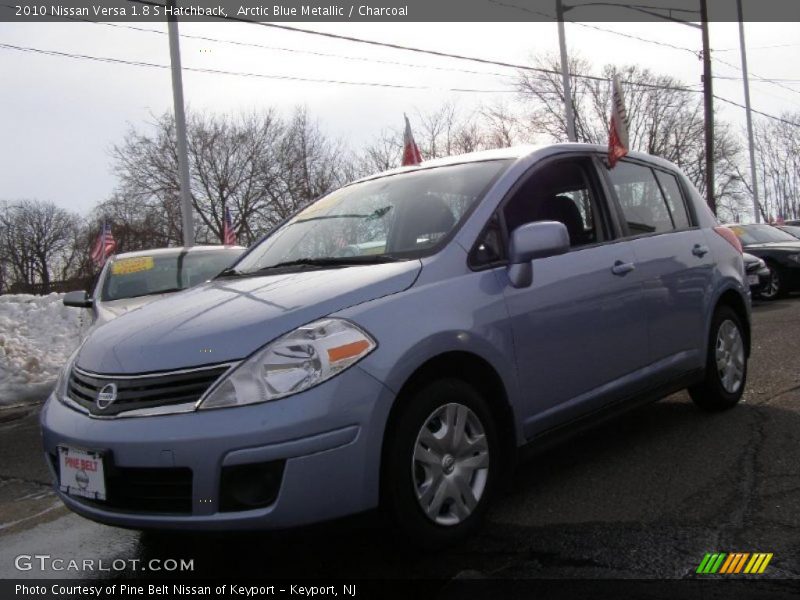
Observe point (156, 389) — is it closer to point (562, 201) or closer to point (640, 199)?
point (562, 201)

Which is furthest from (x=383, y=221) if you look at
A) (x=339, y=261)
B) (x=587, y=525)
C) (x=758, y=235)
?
(x=758, y=235)

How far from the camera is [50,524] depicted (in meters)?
3.85

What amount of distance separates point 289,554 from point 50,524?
1499 mm

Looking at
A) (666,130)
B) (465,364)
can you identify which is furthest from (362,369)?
(666,130)

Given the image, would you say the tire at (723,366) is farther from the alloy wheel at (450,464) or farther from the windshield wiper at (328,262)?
the windshield wiper at (328,262)

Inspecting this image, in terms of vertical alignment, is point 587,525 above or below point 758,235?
below

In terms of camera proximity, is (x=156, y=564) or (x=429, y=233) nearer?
(x=156, y=564)

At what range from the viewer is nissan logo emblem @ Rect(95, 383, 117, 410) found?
2.73 m

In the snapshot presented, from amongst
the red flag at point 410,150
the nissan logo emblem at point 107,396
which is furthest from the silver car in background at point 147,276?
the nissan logo emblem at point 107,396

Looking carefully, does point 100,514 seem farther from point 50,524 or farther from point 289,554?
point 50,524

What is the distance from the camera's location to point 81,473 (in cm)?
278

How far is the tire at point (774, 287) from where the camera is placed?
12867 mm

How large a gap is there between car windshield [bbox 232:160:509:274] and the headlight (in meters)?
0.69

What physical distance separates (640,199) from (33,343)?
27.7 ft
